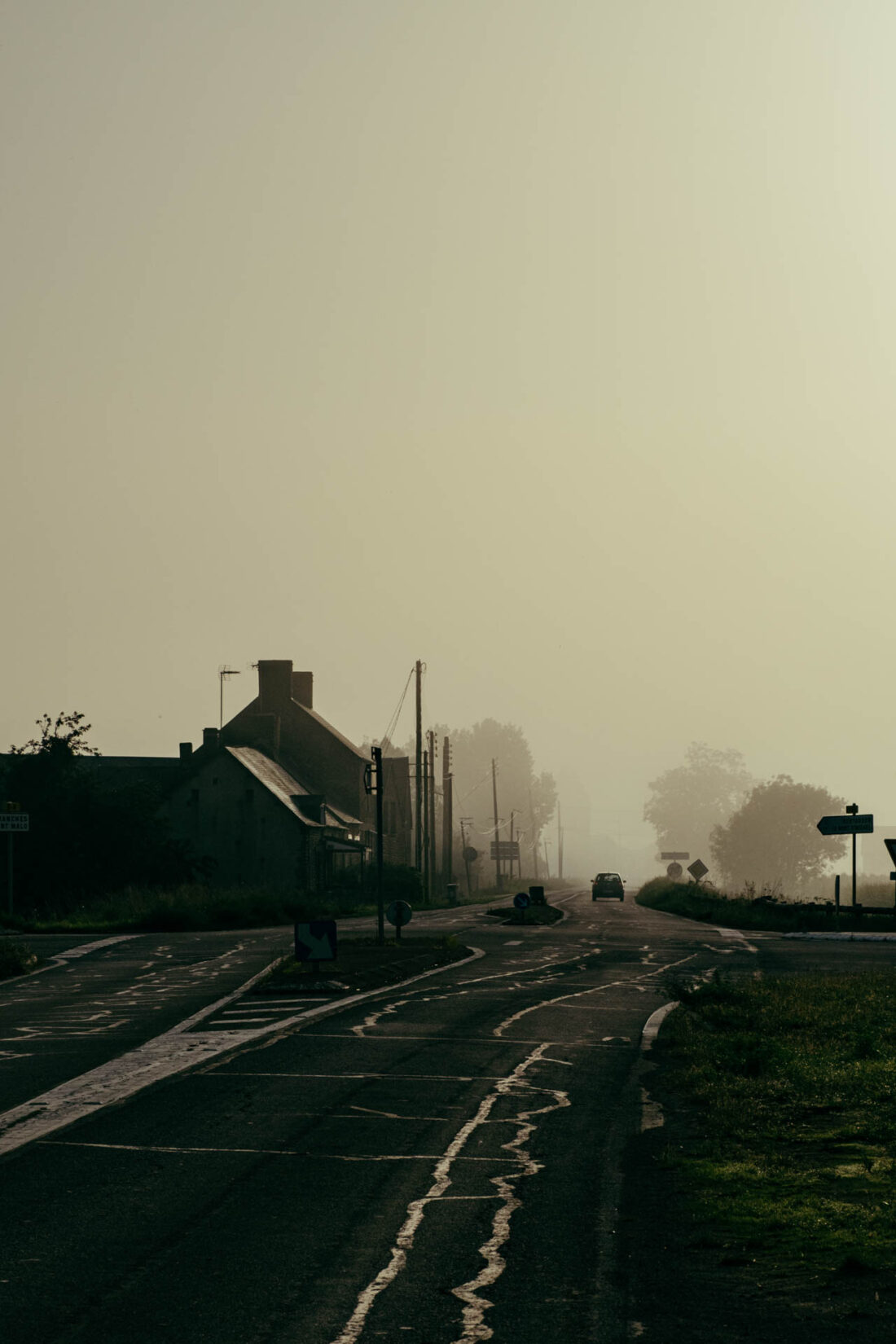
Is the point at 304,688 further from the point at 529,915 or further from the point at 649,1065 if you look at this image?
the point at 649,1065

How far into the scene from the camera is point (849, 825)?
44.7 m

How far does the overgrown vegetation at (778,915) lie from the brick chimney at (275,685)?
93.3 feet

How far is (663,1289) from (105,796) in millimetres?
52117

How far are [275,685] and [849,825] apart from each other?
4367cm

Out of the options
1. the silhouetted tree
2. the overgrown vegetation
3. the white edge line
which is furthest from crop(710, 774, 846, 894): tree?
the white edge line

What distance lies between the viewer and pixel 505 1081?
1332 centimetres

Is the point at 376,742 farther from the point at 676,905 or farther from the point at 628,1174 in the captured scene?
the point at 628,1174

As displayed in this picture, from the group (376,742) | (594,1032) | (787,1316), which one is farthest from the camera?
(376,742)

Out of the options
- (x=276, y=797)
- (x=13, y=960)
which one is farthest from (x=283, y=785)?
(x=13, y=960)

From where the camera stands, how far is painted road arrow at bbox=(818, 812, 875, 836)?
4441 centimetres

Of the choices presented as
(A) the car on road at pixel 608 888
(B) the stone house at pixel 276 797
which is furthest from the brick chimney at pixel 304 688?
(A) the car on road at pixel 608 888

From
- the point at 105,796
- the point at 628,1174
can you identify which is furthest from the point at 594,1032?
the point at 105,796

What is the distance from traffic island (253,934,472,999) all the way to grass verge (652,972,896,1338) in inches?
230

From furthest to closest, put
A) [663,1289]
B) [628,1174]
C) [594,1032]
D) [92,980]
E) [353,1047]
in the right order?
[92,980], [594,1032], [353,1047], [628,1174], [663,1289]
